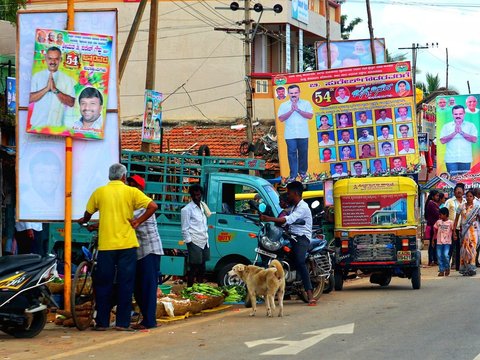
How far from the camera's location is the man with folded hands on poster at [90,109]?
42.5 ft

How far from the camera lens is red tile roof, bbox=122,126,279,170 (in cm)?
3775

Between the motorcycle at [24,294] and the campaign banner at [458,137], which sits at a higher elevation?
the campaign banner at [458,137]

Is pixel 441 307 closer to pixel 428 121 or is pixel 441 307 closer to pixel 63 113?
pixel 63 113

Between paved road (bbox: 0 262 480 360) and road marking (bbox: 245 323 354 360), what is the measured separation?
0.4 inches

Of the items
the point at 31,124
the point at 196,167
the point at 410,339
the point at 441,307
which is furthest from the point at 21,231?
the point at 410,339

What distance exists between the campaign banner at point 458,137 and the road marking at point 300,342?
77.0 feet

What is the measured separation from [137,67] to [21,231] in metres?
25.2

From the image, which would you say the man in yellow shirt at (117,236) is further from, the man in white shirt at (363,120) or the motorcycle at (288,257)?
the man in white shirt at (363,120)

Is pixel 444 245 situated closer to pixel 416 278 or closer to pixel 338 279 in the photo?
pixel 416 278

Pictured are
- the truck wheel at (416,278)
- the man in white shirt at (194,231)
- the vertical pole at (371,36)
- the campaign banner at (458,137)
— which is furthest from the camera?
the vertical pole at (371,36)

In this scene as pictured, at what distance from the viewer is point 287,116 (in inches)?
946

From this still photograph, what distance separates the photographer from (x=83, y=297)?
1255 cm

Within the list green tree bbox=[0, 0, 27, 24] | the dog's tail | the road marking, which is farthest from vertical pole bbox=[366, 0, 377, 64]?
the road marking

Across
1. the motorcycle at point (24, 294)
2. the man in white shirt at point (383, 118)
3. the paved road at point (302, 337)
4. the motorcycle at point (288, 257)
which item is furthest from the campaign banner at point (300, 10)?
the motorcycle at point (24, 294)
